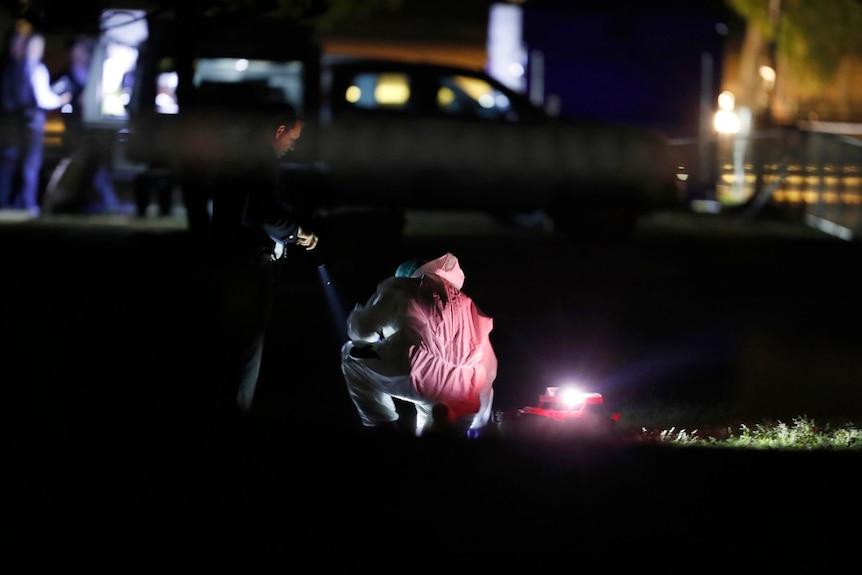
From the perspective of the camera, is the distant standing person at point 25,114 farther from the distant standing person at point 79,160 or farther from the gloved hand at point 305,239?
the gloved hand at point 305,239

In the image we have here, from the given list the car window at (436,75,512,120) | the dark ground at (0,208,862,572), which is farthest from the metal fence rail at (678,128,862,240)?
the dark ground at (0,208,862,572)

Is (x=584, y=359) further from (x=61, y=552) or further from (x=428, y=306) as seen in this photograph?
(x=61, y=552)

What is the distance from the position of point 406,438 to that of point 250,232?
105 centimetres

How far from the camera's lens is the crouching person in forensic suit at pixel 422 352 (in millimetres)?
5309

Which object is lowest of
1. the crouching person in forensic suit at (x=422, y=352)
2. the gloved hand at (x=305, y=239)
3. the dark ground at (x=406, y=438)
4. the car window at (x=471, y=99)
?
the dark ground at (x=406, y=438)

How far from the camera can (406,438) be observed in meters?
5.29

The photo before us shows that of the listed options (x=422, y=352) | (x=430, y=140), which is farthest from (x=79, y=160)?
(x=422, y=352)

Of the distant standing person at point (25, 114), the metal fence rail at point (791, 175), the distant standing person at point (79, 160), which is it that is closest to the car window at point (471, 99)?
the metal fence rail at point (791, 175)

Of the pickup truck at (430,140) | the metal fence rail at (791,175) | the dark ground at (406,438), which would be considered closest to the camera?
the dark ground at (406,438)

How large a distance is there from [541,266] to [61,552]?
8.07m

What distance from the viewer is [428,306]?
17.3ft

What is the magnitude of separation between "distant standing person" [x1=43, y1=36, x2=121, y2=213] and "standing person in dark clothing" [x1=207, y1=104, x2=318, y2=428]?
935 centimetres

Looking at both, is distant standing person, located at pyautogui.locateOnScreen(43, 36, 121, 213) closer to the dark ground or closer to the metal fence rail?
the dark ground

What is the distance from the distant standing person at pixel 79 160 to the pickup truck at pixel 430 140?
0.63 ft
